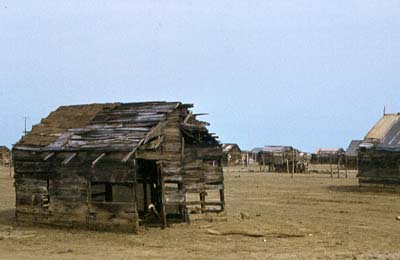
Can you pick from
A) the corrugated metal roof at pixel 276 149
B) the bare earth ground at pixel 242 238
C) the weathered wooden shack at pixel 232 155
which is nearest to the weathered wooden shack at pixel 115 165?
the bare earth ground at pixel 242 238

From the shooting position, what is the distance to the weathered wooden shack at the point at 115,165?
19125mm

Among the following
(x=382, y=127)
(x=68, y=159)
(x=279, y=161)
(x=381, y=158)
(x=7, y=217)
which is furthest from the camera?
(x=279, y=161)

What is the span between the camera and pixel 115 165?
19000 millimetres

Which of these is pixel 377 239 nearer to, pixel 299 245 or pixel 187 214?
pixel 299 245

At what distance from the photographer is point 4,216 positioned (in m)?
23.9

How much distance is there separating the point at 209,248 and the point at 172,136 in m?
5.85

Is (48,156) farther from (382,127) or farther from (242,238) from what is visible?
(382,127)

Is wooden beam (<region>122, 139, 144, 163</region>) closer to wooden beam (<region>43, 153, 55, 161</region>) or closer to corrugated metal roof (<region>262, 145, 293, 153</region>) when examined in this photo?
wooden beam (<region>43, 153, 55, 161</region>)

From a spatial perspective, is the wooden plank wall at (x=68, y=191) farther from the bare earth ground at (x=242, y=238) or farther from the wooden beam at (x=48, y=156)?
the bare earth ground at (x=242, y=238)

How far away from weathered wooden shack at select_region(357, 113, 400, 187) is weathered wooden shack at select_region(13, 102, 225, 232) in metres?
16.0

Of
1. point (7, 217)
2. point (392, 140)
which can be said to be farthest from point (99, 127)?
point (392, 140)

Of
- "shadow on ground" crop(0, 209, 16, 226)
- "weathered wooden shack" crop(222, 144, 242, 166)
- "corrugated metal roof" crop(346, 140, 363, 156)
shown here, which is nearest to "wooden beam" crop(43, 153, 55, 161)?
"shadow on ground" crop(0, 209, 16, 226)

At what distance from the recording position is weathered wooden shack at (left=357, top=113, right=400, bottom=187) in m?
34.8

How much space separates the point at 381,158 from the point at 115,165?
70.0ft
